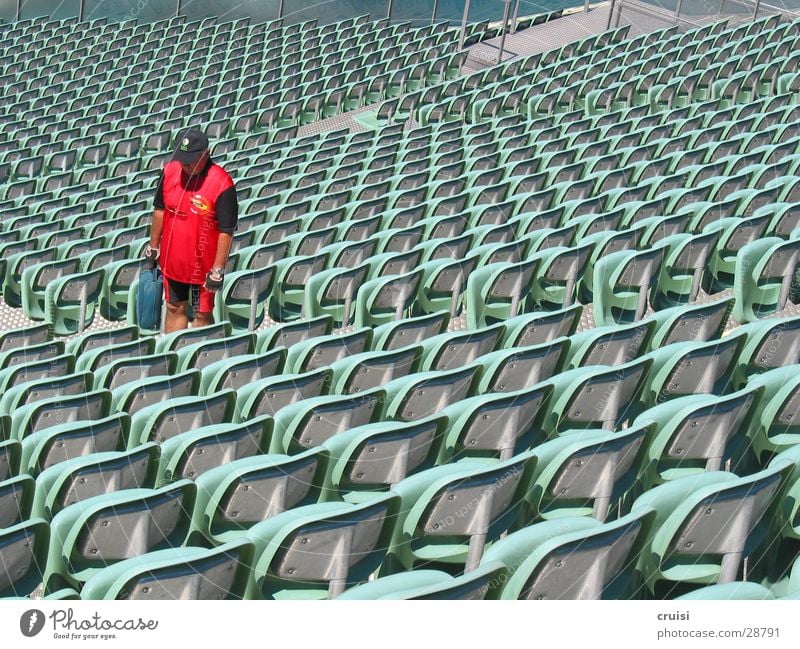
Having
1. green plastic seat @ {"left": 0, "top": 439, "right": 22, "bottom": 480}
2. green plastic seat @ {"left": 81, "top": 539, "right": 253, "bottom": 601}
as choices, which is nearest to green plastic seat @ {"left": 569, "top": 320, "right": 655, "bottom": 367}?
green plastic seat @ {"left": 81, "top": 539, "right": 253, "bottom": 601}

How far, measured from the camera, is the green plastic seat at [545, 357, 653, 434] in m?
4.36

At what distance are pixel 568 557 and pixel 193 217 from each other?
429 centimetres

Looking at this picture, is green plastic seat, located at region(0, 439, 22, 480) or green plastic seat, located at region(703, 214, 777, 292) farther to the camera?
green plastic seat, located at region(703, 214, 777, 292)

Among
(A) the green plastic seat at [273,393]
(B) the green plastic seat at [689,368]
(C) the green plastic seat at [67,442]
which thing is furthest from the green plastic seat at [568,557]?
(C) the green plastic seat at [67,442]

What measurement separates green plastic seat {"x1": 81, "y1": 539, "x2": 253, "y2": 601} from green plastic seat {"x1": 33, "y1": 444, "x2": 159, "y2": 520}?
2.57 ft

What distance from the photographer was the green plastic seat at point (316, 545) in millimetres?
3295

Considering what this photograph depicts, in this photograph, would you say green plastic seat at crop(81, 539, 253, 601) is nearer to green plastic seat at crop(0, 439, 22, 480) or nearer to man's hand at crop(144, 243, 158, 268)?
green plastic seat at crop(0, 439, 22, 480)

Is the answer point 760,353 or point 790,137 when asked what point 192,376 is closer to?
point 760,353

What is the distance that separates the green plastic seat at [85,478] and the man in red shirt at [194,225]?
2571 millimetres

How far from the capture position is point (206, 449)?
13.8ft

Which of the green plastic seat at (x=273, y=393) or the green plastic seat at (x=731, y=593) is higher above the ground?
the green plastic seat at (x=731, y=593)

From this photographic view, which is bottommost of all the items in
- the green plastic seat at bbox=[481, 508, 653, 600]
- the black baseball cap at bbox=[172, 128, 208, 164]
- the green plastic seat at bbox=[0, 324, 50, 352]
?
the green plastic seat at bbox=[0, 324, 50, 352]

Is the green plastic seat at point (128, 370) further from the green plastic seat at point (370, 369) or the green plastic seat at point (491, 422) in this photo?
the green plastic seat at point (491, 422)
